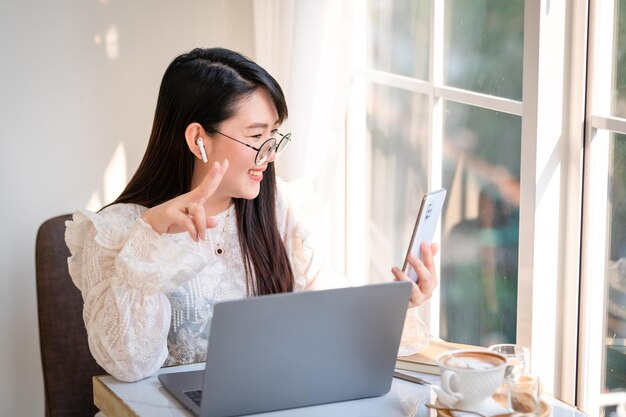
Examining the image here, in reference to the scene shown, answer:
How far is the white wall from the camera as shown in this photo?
8.64 ft

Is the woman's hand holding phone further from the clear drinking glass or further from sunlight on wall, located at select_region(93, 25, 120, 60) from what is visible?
sunlight on wall, located at select_region(93, 25, 120, 60)

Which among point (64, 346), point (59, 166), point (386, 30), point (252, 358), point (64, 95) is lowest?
point (64, 346)

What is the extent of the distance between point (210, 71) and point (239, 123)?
0.41 feet

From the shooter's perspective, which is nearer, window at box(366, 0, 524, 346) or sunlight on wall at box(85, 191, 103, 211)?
window at box(366, 0, 524, 346)

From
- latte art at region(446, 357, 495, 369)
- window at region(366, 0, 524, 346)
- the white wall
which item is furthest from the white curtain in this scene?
latte art at region(446, 357, 495, 369)

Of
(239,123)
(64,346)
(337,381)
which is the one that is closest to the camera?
(337,381)

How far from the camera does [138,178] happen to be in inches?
77.5

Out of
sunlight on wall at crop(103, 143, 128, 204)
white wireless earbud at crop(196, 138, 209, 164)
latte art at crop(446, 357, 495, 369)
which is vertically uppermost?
white wireless earbud at crop(196, 138, 209, 164)

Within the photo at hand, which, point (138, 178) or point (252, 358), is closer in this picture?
point (252, 358)

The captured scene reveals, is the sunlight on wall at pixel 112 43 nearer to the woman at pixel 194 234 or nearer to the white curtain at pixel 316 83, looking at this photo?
the white curtain at pixel 316 83

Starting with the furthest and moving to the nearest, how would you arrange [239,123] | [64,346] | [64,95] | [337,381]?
[64,95], [64,346], [239,123], [337,381]

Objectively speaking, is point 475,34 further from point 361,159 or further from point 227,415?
point 227,415

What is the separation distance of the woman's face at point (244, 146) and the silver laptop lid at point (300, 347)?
53 centimetres

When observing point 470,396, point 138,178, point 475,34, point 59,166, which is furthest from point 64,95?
point 470,396
